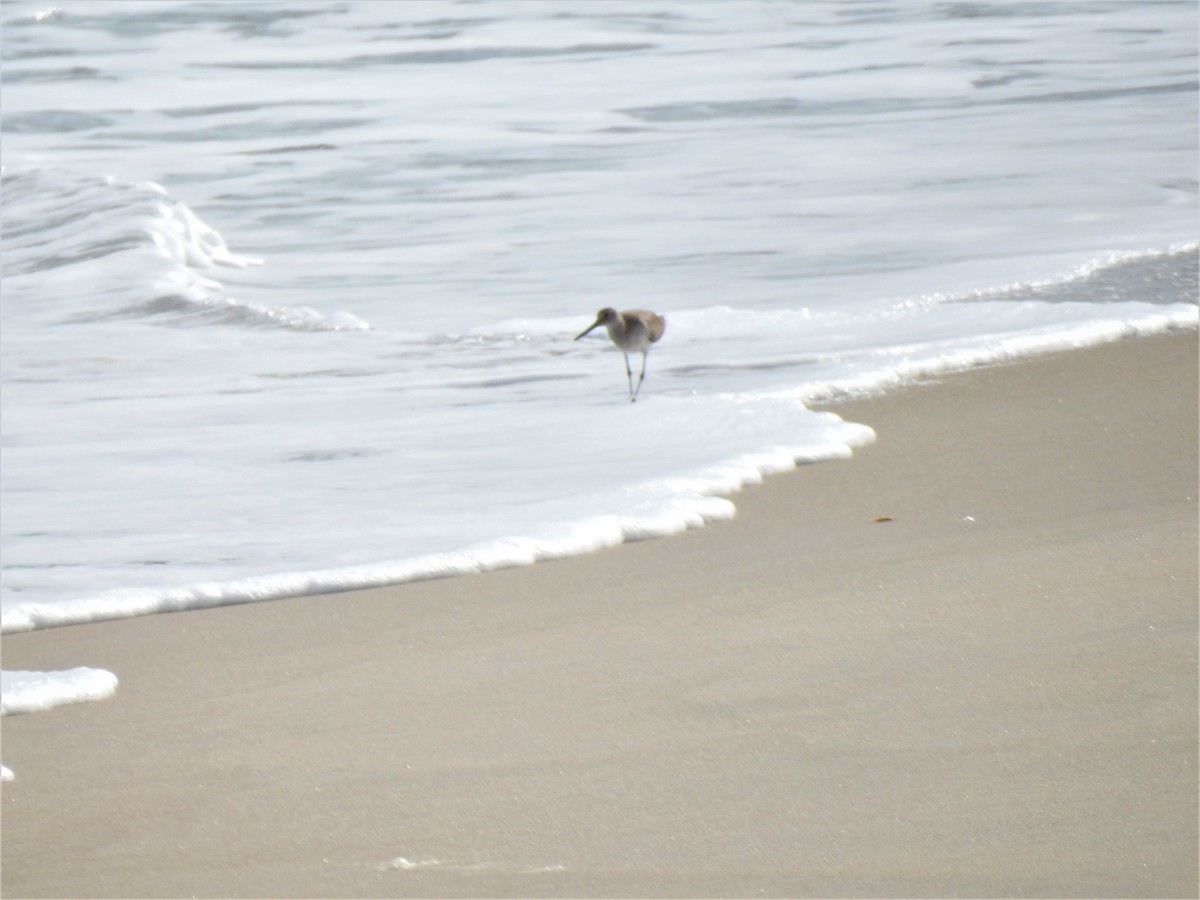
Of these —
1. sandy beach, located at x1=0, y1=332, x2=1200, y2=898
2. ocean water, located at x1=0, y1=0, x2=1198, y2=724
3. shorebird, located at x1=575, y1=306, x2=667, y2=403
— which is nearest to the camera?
sandy beach, located at x1=0, y1=332, x2=1200, y2=898

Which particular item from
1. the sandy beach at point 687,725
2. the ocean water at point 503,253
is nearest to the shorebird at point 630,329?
the ocean water at point 503,253

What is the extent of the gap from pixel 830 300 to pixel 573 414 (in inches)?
91.2

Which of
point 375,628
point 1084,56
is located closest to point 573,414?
point 375,628

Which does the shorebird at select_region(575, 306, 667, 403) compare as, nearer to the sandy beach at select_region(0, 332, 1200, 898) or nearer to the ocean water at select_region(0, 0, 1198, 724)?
the ocean water at select_region(0, 0, 1198, 724)

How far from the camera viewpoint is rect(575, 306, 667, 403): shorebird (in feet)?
19.0

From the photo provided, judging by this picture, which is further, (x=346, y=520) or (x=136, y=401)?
(x=136, y=401)

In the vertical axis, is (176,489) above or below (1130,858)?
below

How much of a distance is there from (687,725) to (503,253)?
6.57 meters

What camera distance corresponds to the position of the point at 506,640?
338 cm

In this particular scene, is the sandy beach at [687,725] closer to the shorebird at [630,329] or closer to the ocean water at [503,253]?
the ocean water at [503,253]

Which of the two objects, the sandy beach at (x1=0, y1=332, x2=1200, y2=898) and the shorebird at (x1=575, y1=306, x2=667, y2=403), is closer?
the sandy beach at (x1=0, y1=332, x2=1200, y2=898)

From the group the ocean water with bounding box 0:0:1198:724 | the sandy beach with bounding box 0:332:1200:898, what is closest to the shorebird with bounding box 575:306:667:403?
the ocean water with bounding box 0:0:1198:724

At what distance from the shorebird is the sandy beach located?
5.26 feet

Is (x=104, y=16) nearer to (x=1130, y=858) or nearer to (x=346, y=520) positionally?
(x=346, y=520)
